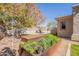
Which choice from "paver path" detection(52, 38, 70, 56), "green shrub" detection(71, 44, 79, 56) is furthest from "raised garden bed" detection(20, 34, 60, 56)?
"green shrub" detection(71, 44, 79, 56)

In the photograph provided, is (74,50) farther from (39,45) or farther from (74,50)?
(39,45)

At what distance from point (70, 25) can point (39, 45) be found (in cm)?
56

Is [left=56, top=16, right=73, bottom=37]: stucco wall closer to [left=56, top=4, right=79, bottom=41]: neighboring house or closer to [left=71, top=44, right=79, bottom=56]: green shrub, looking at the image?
[left=56, top=4, right=79, bottom=41]: neighboring house

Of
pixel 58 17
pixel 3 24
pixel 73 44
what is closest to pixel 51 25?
pixel 58 17

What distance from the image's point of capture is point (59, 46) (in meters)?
4.32

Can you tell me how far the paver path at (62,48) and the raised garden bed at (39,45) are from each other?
9 centimetres

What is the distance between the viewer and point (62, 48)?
4309mm

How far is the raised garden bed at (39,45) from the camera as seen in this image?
168 inches

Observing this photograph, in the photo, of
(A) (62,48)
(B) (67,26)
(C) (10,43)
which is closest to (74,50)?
(A) (62,48)

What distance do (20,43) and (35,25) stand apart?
0.36m

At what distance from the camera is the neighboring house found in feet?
14.0

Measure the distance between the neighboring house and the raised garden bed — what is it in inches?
5.6

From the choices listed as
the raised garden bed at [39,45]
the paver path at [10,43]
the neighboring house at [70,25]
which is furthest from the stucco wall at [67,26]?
the paver path at [10,43]

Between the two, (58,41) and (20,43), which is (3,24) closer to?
(20,43)
